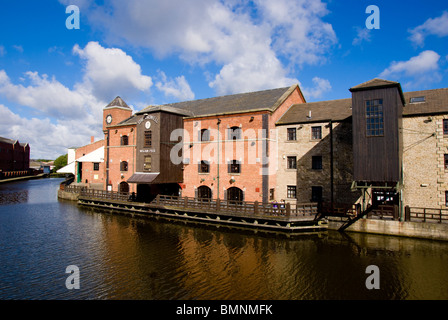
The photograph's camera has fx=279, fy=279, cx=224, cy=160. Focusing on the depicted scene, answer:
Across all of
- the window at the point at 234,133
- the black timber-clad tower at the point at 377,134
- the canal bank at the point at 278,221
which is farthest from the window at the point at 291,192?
the window at the point at 234,133

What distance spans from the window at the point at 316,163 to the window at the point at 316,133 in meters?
1.67

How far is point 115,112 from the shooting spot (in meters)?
37.9

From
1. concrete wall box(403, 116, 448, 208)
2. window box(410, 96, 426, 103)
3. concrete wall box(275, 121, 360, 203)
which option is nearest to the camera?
concrete wall box(403, 116, 448, 208)

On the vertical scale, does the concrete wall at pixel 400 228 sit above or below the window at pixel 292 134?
below

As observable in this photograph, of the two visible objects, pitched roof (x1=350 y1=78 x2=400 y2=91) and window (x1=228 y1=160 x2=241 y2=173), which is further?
window (x1=228 y1=160 x2=241 y2=173)

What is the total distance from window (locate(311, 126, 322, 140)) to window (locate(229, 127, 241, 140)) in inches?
246

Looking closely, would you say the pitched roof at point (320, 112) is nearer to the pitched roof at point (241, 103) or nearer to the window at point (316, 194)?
the pitched roof at point (241, 103)

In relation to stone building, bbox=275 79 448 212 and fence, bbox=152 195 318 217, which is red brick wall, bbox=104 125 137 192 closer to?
fence, bbox=152 195 318 217

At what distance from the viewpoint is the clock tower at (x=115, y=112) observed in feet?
125

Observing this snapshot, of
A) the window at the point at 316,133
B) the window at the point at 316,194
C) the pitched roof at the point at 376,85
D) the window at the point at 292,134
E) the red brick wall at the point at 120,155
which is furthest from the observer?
the red brick wall at the point at 120,155

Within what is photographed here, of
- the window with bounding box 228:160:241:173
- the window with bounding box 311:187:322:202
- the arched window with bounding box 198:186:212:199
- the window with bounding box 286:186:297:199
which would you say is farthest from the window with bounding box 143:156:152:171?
the window with bounding box 311:187:322:202

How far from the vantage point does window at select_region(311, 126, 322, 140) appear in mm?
23170

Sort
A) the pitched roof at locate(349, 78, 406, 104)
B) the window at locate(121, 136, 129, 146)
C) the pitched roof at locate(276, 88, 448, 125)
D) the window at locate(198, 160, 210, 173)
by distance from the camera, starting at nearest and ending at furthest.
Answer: the pitched roof at locate(349, 78, 406, 104)
the pitched roof at locate(276, 88, 448, 125)
the window at locate(198, 160, 210, 173)
the window at locate(121, 136, 129, 146)
